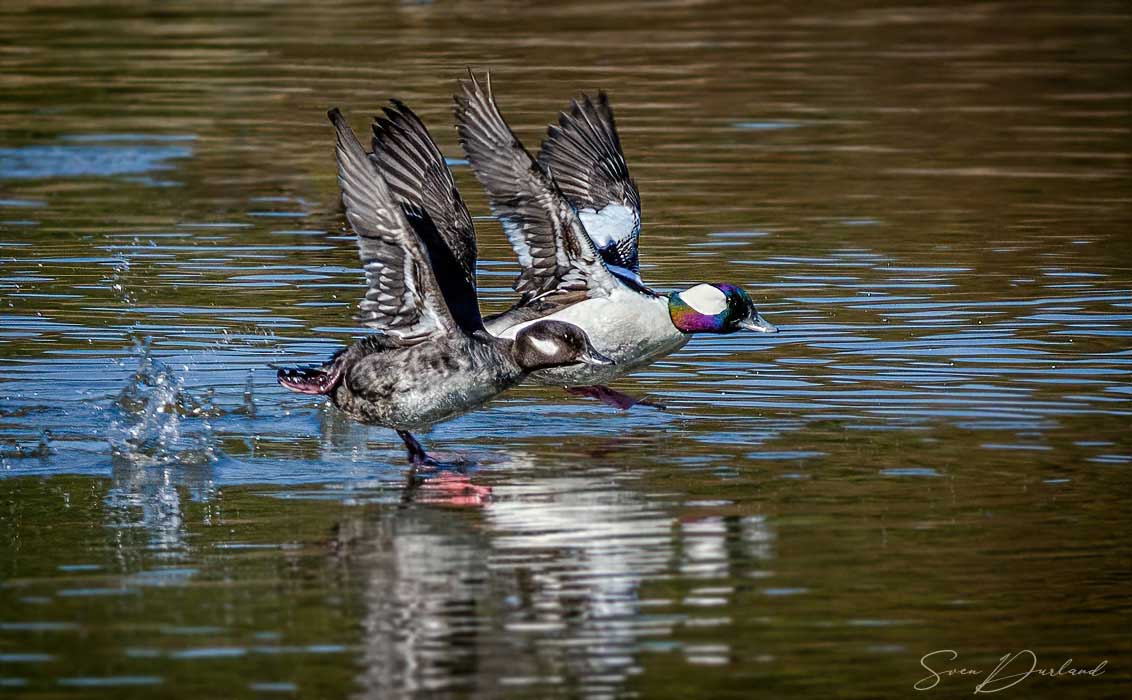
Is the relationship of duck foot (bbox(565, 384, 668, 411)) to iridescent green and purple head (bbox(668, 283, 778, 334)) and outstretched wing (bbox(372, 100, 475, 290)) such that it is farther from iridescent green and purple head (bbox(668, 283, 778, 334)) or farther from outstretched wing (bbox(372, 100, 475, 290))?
outstretched wing (bbox(372, 100, 475, 290))

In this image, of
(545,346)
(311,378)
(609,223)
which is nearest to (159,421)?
(311,378)

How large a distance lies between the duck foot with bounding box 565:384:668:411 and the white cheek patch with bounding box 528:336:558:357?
1.53 meters

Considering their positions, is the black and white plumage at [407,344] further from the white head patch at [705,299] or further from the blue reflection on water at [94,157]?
the blue reflection on water at [94,157]

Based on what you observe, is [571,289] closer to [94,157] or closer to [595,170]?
[595,170]

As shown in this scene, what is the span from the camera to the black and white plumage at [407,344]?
1123 cm

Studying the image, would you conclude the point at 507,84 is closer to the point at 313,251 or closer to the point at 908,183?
the point at 908,183

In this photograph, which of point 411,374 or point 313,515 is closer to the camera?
point 313,515

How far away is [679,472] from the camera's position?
1126 cm

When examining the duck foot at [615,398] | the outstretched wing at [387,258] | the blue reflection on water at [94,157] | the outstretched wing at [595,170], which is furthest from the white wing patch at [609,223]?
the blue reflection on water at [94,157]

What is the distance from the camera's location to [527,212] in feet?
43.9

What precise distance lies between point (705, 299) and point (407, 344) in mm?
2466

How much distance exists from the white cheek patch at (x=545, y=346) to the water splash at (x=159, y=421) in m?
1.99

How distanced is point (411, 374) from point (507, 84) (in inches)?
664

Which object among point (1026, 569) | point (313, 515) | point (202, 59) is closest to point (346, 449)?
point (313, 515)
